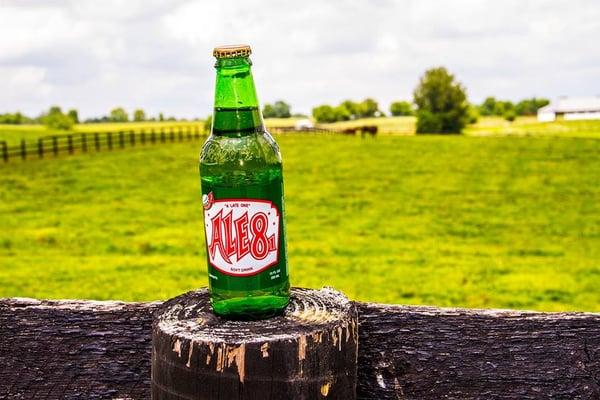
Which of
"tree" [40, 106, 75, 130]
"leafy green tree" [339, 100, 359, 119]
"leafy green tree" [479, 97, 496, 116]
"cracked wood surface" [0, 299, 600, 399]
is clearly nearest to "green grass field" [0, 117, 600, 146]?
"tree" [40, 106, 75, 130]

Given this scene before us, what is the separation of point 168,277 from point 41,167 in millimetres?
19680

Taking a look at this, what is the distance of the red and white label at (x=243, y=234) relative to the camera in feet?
7.09

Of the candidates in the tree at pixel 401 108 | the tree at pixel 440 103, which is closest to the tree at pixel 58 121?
the tree at pixel 440 103

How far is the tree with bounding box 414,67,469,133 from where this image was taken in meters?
81.0

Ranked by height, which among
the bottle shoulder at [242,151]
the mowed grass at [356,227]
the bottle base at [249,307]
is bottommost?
the mowed grass at [356,227]

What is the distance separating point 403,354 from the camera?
93.7 inches

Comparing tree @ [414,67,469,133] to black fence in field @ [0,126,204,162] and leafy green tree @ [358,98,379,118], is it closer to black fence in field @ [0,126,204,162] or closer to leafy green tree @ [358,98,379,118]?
leafy green tree @ [358,98,379,118]

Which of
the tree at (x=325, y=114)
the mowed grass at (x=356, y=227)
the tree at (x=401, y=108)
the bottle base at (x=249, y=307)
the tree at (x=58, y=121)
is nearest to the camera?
the bottle base at (x=249, y=307)

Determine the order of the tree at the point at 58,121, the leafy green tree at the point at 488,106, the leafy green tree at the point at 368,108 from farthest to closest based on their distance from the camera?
1. the leafy green tree at the point at 488,106
2. the leafy green tree at the point at 368,108
3. the tree at the point at 58,121

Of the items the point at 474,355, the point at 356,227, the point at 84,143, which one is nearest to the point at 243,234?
the point at 474,355

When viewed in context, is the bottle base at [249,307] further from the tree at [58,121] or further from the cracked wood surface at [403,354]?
the tree at [58,121]

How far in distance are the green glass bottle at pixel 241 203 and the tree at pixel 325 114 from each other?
108720 millimetres

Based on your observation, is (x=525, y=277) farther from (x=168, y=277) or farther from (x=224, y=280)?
(x=224, y=280)

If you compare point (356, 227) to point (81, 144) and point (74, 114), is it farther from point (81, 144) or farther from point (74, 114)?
point (74, 114)
